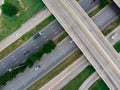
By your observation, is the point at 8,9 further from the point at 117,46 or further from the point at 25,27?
the point at 117,46

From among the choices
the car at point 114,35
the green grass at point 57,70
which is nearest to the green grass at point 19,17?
the green grass at point 57,70

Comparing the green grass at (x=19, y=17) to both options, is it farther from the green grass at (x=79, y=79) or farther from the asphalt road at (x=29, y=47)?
the green grass at (x=79, y=79)

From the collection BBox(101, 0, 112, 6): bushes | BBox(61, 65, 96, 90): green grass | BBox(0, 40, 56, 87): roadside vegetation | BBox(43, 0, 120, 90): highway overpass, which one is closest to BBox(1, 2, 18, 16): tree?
BBox(43, 0, 120, 90): highway overpass

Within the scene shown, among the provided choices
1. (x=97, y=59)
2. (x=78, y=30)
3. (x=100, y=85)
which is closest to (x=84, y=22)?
(x=78, y=30)

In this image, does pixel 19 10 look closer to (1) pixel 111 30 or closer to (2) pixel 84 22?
(2) pixel 84 22

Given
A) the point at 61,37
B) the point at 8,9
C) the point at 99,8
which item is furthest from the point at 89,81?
the point at 8,9

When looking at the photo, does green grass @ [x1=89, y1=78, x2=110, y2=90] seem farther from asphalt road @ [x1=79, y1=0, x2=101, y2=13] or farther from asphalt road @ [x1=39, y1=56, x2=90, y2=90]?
asphalt road @ [x1=79, y1=0, x2=101, y2=13]
